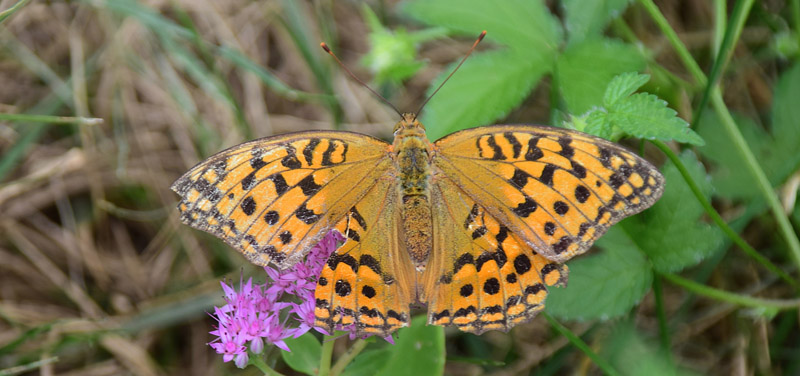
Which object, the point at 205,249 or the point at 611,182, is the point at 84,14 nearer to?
the point at 205,249

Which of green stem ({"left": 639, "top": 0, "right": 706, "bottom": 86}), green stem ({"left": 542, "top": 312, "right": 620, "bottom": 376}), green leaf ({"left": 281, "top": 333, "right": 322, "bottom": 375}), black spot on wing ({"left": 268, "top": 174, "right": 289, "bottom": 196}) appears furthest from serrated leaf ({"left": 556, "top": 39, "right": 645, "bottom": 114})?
green leaf ({"left": 281, "top": 333, "right": 322, "bottom": 375})

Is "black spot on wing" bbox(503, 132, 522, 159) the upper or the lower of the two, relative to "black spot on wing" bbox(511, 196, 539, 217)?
upper

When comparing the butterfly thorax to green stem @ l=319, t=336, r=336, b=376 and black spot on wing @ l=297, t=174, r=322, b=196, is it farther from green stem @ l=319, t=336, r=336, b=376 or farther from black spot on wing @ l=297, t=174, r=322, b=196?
green stem @ l=319, t=336, r=336, b=376

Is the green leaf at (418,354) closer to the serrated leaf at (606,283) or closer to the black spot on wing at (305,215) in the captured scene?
the serrated leaf at (606,283)

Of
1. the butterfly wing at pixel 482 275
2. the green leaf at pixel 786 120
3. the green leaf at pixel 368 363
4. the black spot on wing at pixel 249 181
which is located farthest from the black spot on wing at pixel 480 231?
the green leaf at pixel 786 120

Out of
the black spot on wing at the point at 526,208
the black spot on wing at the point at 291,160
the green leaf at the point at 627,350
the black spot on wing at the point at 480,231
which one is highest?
the black spot on wing at the point at 291,160
